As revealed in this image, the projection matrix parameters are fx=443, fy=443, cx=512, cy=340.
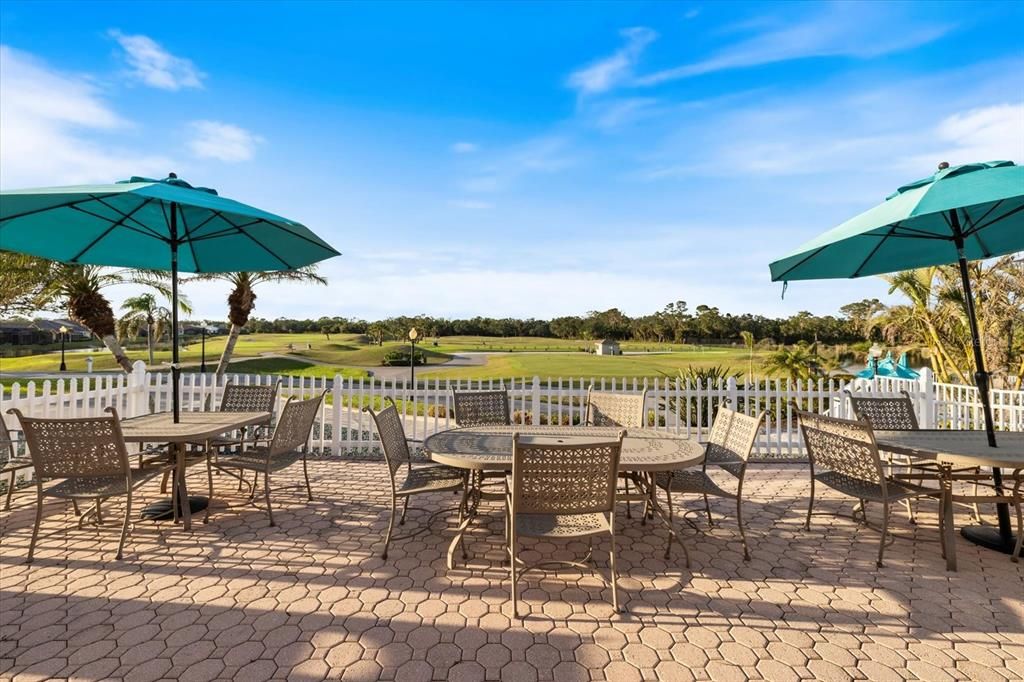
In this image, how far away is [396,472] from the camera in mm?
3434

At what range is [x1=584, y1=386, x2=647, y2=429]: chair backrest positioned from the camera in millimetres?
4395

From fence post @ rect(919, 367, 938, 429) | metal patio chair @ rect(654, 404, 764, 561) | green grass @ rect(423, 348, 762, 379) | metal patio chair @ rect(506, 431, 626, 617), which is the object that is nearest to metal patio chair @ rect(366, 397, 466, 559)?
metal patio chair @ rect(506, 431, 626, 617)

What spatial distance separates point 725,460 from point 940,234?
2.80 metres

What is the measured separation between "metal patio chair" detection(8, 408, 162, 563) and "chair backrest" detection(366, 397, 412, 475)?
170cm

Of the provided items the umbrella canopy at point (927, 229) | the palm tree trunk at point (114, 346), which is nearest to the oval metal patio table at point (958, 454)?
the umbrella canopy at point (927, 229)

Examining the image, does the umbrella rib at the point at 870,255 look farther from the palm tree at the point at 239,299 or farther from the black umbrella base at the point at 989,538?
the palm tree at the point at 239,299

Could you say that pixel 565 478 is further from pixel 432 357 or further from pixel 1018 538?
pixel 432 357

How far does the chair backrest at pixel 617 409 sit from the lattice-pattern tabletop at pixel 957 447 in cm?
185

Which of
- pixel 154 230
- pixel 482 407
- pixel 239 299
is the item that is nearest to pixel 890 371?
pixel 482 407

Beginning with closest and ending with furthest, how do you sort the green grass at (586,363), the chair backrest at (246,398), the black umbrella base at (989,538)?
1. the black umbrella base at (989,538)
2. the chair backrest at (246,398)
3. the green grass at (586,363)

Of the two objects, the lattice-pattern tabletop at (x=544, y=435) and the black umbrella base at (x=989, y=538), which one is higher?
the lattice-pattern tabletop at (x=544, y=435)

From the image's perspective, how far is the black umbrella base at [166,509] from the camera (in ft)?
12.6

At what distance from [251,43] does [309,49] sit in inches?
37.4

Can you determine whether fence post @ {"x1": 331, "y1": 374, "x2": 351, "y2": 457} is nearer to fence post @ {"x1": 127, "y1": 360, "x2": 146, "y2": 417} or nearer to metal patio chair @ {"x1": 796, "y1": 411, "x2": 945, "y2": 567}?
fence post @ {"x1": 127, "y1": 360, "x2": 146, "y2": 417}
